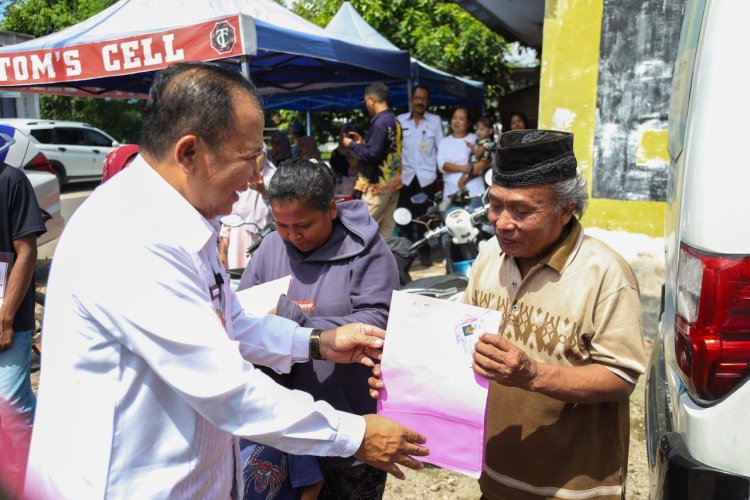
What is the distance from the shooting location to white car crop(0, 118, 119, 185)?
17.1 meters

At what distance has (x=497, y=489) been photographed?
2.02 metres

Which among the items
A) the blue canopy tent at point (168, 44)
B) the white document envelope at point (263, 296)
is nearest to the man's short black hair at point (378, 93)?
the blue canopy tent at point (168, 44)

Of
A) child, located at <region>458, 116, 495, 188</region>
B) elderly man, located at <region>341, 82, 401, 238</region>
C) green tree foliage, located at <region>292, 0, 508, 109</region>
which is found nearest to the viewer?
elderly man, located at <region>341, 82, 401, 238</region>

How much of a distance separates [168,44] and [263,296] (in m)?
3.94

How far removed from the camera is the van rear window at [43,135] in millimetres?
16891

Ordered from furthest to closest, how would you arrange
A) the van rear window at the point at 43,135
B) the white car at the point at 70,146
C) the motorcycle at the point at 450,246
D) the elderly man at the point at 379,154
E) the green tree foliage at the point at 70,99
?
the green tree foliage at the point at 70,99
the white car at the point at 70,146
the van rear window at the point at 43,135
the elderly man at the point at 379,154
the motorcycle at the point at 450,246

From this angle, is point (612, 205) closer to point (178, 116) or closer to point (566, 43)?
point (566, 43)

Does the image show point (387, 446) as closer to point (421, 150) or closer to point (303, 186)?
point (303, 186)

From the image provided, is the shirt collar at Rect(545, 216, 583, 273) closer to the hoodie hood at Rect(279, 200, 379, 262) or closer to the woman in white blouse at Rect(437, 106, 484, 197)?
the hoodie hood at Rect(279, 200, 379, 262)

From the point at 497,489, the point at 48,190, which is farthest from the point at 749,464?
the point at 48,190

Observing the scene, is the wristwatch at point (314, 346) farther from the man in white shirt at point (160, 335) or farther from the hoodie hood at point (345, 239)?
the man in white shirt at point (160, 335)

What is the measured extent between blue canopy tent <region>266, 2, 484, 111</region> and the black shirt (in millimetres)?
4696

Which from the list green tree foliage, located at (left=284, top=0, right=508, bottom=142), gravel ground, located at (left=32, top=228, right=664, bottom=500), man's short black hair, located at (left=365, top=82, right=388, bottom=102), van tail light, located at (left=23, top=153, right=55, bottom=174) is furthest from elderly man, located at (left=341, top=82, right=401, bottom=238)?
green tree foliage, located at (left=284, top=0, right=508, bottom=142)

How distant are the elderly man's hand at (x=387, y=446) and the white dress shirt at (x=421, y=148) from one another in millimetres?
6668
